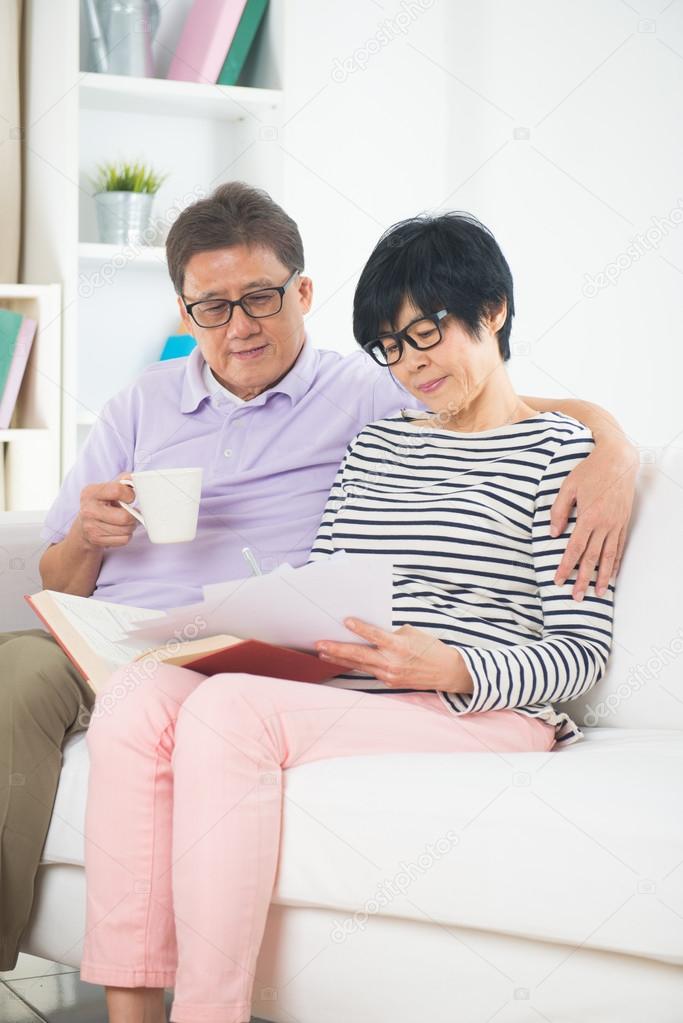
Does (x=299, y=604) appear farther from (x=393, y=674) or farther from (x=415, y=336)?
(x=415, y=336)

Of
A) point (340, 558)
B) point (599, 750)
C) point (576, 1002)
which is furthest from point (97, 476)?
point (576, 1002)

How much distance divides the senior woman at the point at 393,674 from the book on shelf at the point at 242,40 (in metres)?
1.42

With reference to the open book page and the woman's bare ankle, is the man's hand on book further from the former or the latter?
the woman's bare ankle

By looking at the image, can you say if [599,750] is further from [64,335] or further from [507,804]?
[64,335]

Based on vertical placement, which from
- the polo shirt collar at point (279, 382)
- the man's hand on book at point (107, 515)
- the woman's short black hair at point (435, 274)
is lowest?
the man's hand on book at point (107, 515)

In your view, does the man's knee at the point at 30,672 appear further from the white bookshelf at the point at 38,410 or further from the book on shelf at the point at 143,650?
the white bookshelf at the point at 38,410

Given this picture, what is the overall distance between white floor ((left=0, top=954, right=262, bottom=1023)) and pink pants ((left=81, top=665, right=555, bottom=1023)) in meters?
0.51

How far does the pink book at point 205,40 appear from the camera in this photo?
2674 millimetres

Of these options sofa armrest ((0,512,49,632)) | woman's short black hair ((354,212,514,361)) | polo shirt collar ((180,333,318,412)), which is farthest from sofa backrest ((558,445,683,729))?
sofa armrest ((0,512,49,632))

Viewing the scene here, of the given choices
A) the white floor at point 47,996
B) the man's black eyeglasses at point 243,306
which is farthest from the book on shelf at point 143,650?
the white floor at point 47,996

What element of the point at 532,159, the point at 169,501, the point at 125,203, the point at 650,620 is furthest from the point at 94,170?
the point at 650,620

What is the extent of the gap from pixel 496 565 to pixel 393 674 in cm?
22

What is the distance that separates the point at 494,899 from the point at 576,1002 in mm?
125

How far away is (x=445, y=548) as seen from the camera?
1.45 metres
